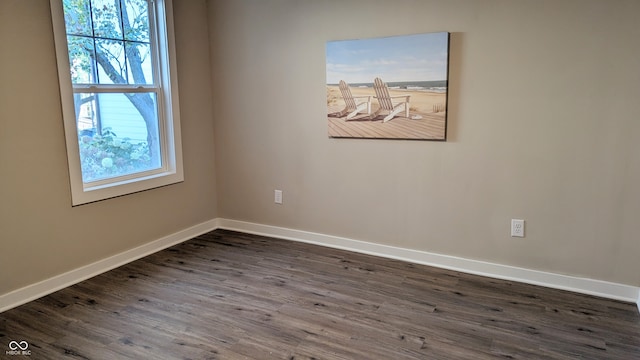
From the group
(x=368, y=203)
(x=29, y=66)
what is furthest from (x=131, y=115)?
(x=368, y=203)

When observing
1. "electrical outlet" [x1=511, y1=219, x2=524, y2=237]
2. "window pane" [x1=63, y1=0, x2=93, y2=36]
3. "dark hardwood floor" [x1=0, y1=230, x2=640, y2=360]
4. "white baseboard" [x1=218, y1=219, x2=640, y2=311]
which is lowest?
"dark hardwood floor" [x1=0, y1=230, x2=640, y2=360]

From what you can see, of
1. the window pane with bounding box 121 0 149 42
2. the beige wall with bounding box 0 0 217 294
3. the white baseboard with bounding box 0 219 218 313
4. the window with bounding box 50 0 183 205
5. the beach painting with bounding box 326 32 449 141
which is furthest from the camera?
the window pane with bounding box 121 0 149 42

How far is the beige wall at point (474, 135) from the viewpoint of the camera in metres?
2.70

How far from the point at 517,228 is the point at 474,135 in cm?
71

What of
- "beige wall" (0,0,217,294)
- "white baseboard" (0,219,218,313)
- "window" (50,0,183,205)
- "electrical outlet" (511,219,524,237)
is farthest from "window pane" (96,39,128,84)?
"electrical outlet" (511,219,524,237)

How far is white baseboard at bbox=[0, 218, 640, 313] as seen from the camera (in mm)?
2797

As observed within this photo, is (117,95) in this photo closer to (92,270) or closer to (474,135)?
(92,270)

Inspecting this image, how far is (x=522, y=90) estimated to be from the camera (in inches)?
113

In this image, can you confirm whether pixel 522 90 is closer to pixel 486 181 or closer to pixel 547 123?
pixel 547 123

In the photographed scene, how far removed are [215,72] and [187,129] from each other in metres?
0.61

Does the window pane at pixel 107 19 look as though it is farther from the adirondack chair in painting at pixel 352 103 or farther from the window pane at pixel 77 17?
the adirondack chair in painting at pixel 352 103

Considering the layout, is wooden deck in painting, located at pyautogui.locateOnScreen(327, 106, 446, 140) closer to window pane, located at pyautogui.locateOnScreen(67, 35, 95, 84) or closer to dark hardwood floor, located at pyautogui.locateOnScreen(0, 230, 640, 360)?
dark hardwood floor, located at pyautogui.locateOnScreen(0, 230, 640, 360)

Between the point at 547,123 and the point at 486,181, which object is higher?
the point at 547,123

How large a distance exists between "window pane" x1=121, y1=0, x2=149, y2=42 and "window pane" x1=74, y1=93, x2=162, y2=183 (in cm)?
45
